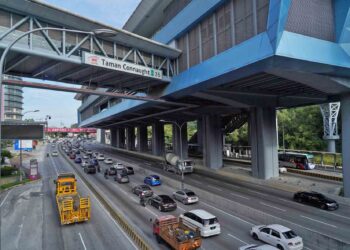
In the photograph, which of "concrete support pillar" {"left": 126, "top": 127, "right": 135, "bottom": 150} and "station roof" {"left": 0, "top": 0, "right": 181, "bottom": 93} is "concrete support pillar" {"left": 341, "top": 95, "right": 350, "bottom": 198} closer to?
"station roof" {"left": 0, "top": 0, "right": 181, "bottom": 93}

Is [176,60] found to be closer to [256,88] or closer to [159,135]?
[256,88]

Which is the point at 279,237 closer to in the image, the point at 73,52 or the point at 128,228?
the point at 128,228

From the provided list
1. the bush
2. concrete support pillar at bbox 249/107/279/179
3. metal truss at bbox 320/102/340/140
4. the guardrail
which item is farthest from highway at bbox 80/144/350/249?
metal truss at bbox 320/102/340/140

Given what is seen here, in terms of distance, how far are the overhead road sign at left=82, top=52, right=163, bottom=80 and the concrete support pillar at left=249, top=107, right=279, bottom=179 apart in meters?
17.2

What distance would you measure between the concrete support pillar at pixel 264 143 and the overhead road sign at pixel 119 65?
17.2 m

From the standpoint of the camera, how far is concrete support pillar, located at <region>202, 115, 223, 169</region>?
51.4 meters

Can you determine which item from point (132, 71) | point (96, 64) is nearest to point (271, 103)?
point (132, 71)

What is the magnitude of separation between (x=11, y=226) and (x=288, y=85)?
101 feet

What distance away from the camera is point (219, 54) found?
26891mm

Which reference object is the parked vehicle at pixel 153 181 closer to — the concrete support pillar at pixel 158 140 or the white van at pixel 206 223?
the white van at pixel 206 223

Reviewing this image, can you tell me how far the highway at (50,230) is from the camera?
17.8 m

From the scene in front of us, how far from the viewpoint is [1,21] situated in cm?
2153

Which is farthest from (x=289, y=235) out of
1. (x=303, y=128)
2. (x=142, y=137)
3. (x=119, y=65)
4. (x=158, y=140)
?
(x=142, y=137)

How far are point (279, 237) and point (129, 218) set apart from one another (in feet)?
39.7
